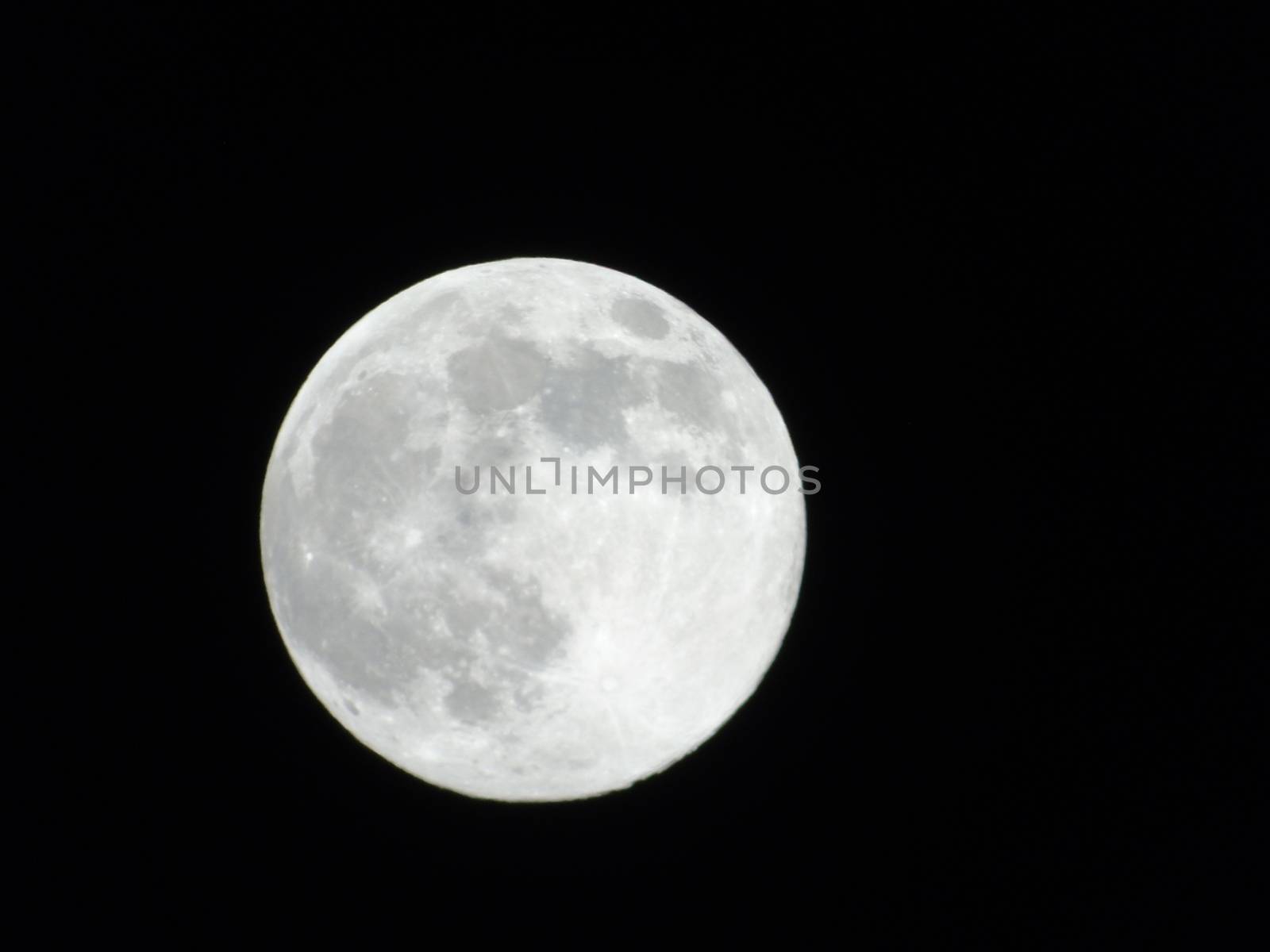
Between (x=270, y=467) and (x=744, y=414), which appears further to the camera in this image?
(x=270, y=467)

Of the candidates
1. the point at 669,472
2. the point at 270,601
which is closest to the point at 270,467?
the point at 270,601

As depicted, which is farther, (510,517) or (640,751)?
(640,751)

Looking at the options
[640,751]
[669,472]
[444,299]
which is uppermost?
[444,299]

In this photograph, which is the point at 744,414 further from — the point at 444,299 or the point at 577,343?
the point at 444,299

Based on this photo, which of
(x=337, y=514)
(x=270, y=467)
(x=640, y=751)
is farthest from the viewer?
(x=270, y=467)

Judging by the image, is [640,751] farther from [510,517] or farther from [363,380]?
[363,380]

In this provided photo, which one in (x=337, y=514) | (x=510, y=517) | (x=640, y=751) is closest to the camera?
(x=510, y=517)

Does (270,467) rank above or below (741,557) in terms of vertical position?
above

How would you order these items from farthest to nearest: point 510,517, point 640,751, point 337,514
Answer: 1. point 640,751
2. point 337,514
3. point 510,517

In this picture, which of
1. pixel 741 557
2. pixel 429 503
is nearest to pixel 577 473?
pixel 429 503
